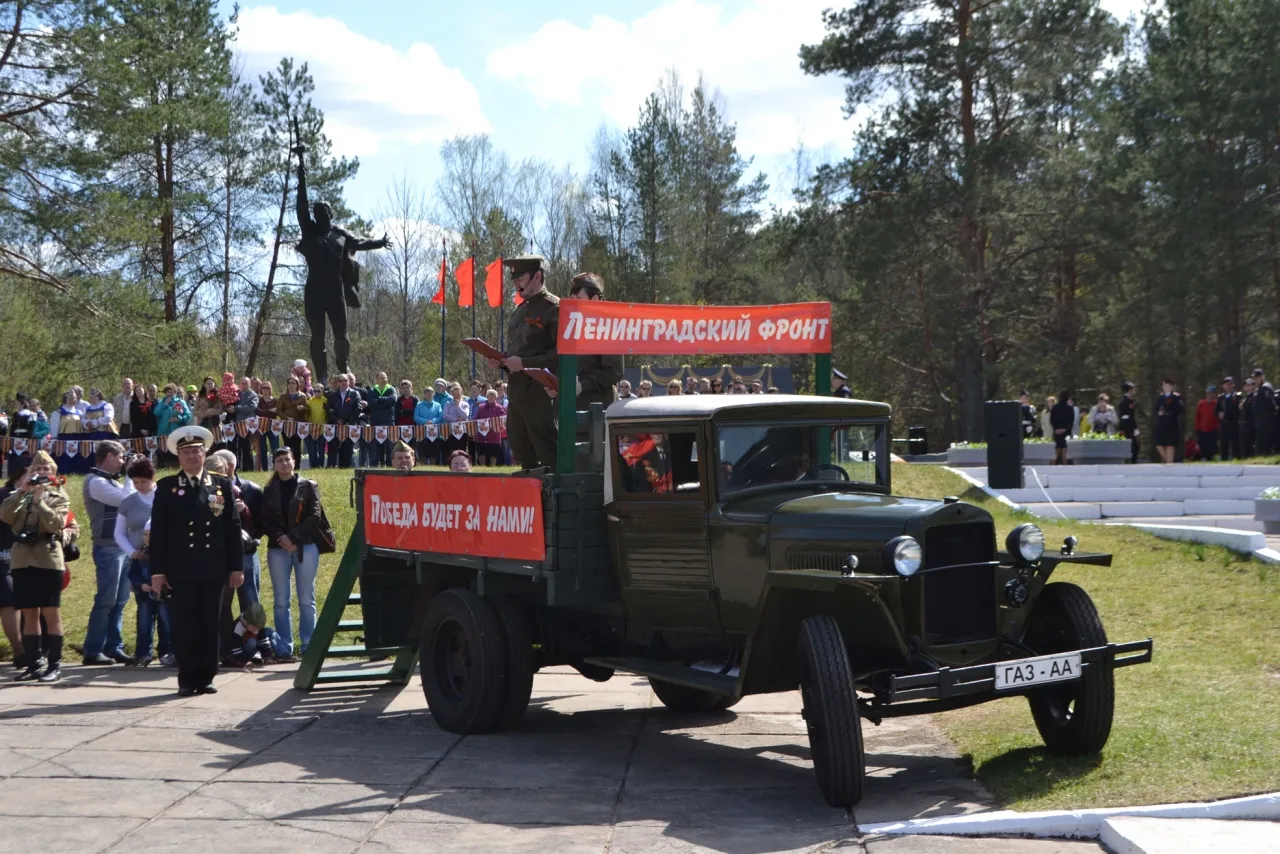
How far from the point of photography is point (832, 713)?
6.91m

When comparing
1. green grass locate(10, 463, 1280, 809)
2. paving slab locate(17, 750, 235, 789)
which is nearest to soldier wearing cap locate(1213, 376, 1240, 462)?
green grass locate(10, 463, 1280, 809)

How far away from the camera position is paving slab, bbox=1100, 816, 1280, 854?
6.06 meters

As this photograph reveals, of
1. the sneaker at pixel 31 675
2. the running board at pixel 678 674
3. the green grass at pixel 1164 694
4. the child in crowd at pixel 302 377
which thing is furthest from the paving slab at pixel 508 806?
the child in crowd at pixel 302 377

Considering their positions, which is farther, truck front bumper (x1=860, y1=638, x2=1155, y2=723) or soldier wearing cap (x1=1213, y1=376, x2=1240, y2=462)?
soldier wearing cap (x1=1213, y1=376, x2=1240, y2=462)

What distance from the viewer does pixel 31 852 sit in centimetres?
654

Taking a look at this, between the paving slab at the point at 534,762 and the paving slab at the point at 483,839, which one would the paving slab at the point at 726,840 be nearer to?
the paving slab at the point at 483,839

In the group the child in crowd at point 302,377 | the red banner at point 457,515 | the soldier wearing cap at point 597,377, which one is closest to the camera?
the red banner at point 457,515

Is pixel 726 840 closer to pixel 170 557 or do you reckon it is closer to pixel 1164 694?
pixel 1164 694

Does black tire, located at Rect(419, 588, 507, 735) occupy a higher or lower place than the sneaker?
higher

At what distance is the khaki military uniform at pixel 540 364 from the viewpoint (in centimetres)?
1009

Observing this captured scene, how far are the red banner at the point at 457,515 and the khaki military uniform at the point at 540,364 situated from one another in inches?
30.8

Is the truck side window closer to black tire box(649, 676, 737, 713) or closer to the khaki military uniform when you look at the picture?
the khaki military uniform

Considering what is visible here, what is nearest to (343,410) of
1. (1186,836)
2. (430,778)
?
(430,778)

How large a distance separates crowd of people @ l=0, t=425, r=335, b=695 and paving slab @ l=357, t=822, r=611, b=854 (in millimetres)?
4467
